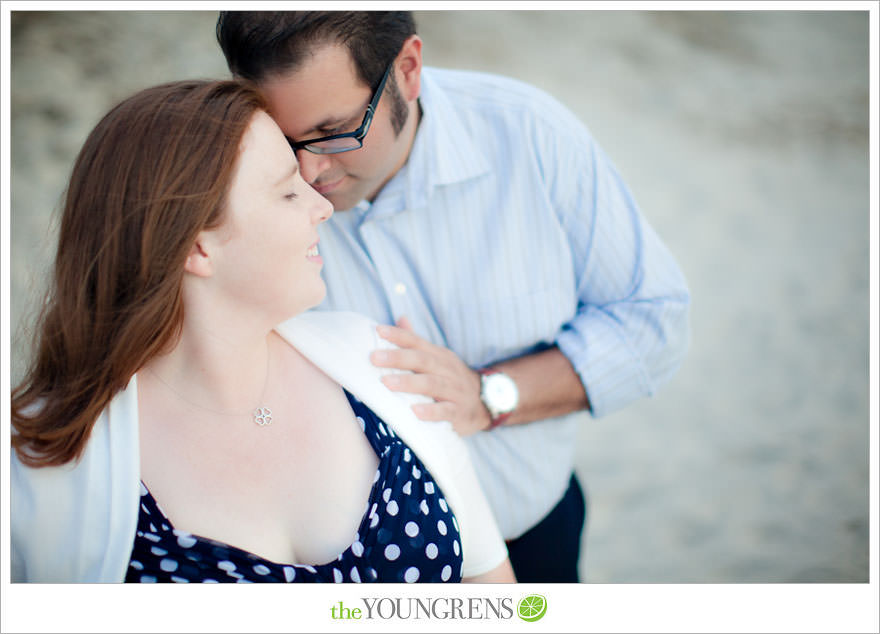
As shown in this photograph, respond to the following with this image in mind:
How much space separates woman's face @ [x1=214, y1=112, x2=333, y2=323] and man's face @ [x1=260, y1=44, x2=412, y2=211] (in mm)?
114

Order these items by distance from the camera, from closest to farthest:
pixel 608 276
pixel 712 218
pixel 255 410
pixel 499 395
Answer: pixel 255 410, pixel 499 395, pixel 608 276, pixel 712 218

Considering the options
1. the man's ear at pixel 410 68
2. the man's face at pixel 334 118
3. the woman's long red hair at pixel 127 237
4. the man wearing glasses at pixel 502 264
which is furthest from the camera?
the man wearing glasses at pixel 502 264

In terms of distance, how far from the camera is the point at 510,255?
182cm

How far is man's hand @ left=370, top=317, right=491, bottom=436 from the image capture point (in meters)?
1.53

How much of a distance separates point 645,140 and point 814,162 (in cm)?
111

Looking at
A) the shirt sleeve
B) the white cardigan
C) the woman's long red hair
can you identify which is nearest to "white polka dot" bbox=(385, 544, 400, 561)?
the white cardigan

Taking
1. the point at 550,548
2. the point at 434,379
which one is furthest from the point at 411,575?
the point at 550,548

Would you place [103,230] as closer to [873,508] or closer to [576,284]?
[576,284]

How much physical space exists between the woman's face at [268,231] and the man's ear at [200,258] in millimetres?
21

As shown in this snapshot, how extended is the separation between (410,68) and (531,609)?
1.31 meters

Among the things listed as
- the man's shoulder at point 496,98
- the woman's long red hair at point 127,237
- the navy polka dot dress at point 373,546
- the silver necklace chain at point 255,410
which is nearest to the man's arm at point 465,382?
the navy polka dot dress at point 373,546

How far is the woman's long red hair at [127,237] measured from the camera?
4.07 feet

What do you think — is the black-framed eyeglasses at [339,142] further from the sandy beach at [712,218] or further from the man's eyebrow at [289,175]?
the sandy beach at [712,218]

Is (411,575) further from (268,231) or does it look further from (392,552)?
(268,231)
